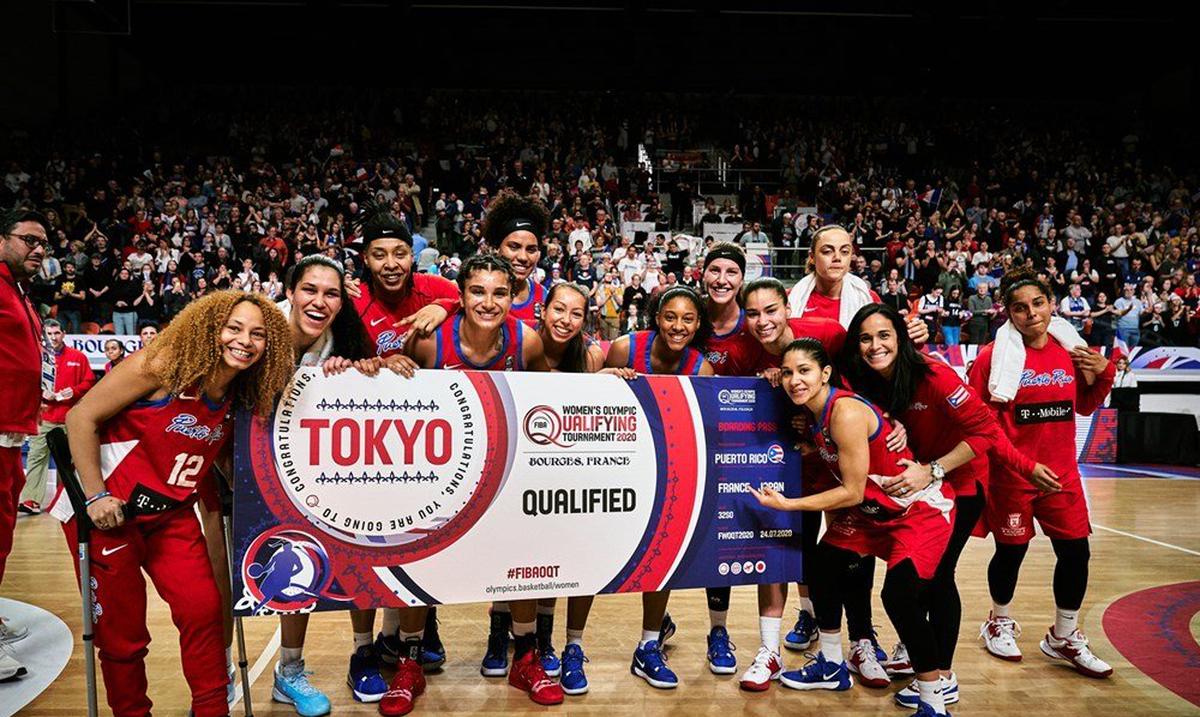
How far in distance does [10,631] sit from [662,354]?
11.5 feet

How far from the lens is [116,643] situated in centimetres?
269

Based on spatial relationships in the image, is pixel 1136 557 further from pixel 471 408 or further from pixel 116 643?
pixel 116 643

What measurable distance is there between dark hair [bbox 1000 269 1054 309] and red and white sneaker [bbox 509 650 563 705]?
2729mm

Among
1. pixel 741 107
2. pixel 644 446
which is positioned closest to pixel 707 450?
pixel 644 446

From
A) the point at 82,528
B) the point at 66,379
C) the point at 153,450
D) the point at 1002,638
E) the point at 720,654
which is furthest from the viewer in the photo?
the point at 66,379

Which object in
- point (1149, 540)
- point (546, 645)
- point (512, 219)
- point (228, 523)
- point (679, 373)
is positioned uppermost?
point (512, 219)

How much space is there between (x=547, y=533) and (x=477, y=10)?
19.6 m

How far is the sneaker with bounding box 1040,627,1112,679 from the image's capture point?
146 inches

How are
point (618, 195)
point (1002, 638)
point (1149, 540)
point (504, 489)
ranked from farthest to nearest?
point (618, 195), point (1149, 540), point (1002, 638), point (504, 489)

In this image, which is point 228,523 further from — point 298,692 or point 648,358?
point 648,358

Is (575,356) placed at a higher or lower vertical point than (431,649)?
higher

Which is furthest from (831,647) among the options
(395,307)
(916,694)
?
(395,307)

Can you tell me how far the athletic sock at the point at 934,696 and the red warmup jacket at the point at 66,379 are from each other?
256 inches

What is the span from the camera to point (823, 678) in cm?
350
